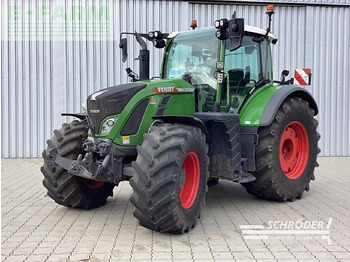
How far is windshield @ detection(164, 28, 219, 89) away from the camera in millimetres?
5859

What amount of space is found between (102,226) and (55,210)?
3.45 feet

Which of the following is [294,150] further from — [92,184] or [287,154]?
[92,184]

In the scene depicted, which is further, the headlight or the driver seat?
the driver seat

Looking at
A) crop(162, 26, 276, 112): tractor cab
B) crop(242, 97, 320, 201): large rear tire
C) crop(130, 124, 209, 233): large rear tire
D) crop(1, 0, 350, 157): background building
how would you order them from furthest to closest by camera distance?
crop(1, 0, 350, 157): background building → crop(242, 97, 320, 201): large rear tire → crop(162, 26, 276, 112): tractor cab → crop(130, 124, 209, 233): large rear tire

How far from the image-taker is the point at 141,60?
6012mm

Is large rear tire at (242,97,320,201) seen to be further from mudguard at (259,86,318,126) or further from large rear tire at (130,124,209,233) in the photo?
large rear tire at (130,124,209,233)

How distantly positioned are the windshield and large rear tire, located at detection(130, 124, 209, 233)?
1.31 m

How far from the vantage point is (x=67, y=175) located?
17.7 ft

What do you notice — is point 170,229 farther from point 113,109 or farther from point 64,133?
point 64,133

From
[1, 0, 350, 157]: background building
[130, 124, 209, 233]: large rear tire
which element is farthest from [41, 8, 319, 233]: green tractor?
[1, 0, 350, 157]: background building

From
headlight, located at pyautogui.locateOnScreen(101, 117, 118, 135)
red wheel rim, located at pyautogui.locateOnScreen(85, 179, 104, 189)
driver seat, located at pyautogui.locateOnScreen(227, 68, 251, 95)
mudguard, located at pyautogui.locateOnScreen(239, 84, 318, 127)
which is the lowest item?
red wheel rim, located at pyautogui.locateOnScreen(85, 179, 104, 189)

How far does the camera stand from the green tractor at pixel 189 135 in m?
4.49

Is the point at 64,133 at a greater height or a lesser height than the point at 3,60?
lesser

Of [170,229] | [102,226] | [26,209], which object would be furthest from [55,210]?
[170,229]
